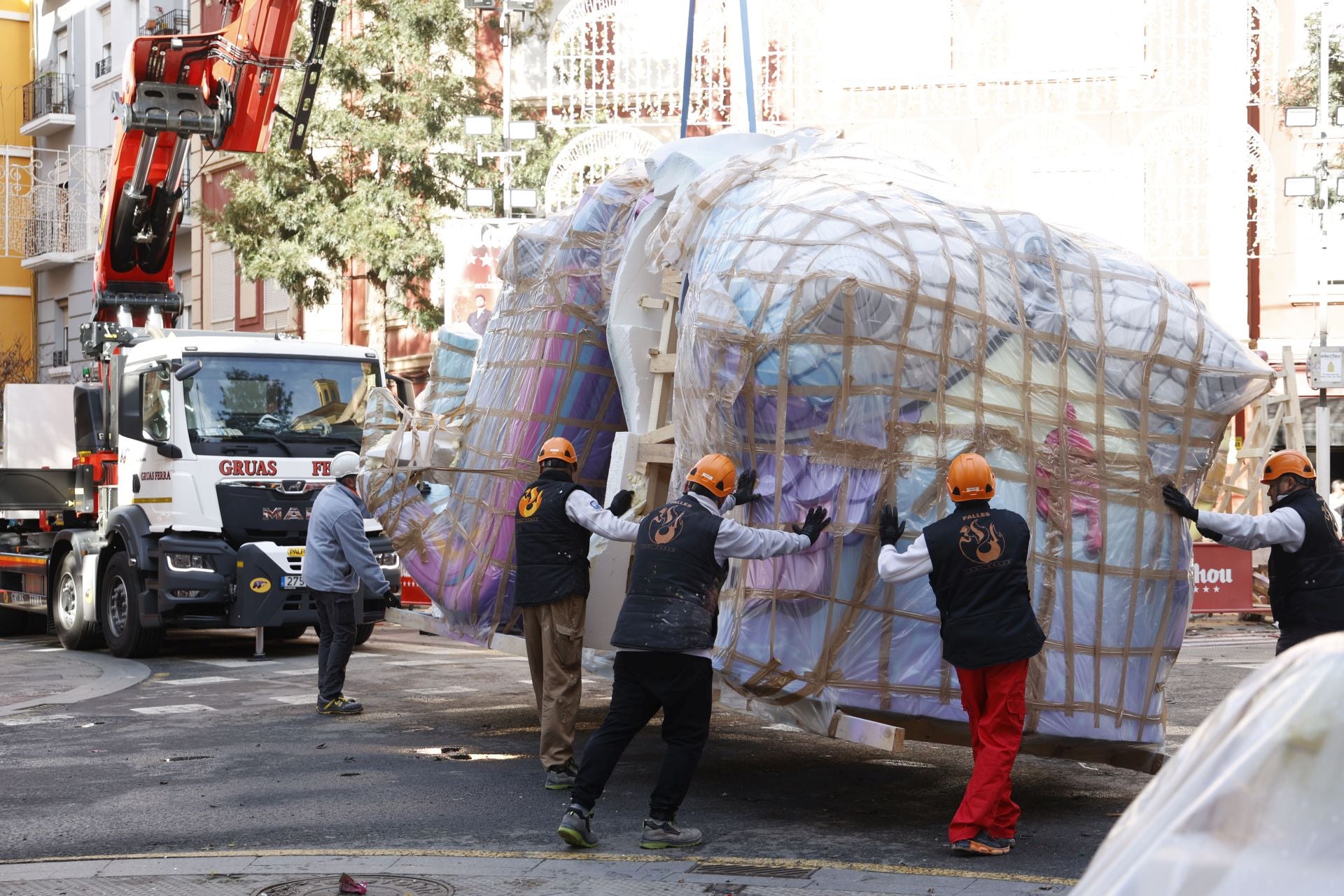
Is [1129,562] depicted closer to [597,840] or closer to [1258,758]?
[597,840]

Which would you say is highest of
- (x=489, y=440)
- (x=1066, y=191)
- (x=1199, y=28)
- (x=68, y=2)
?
(x=68, y=2)

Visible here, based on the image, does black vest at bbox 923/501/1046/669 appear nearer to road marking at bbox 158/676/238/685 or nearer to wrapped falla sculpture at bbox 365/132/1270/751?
wrapped falla sculpture at bbox 365/132/1270/751

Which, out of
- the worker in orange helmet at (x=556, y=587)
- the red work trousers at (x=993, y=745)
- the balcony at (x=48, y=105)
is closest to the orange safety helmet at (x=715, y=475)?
the worker in orange helmet at (x=556, y=587)

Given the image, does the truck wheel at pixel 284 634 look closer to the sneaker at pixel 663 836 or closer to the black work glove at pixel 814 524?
the sneaker at pixel 663 836

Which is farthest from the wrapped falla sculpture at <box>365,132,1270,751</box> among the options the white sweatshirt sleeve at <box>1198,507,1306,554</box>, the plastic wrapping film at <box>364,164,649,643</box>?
the plastic wrapping film at <box>364,164,649,643</box>

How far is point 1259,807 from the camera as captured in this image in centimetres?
198

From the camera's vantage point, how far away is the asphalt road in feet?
23.3

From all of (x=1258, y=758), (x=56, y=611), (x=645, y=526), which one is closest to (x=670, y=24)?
(x=56, y=611)

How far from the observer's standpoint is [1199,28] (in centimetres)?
2283

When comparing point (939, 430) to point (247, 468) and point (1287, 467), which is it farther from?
point (247, 468)

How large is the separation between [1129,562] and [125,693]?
820 cm

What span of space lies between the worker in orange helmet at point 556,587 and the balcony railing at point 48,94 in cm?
3648

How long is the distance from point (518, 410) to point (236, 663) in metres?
6.28

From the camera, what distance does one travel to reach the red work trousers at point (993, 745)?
6.64 metres
